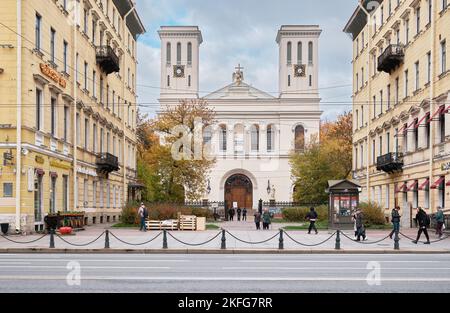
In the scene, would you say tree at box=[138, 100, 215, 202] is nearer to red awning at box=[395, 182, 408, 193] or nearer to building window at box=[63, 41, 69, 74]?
building window at box=[63, 41, 69, 74]

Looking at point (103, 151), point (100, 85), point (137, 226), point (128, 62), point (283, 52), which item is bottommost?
point (137, 226)

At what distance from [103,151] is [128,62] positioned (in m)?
15.4

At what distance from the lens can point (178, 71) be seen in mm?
93438

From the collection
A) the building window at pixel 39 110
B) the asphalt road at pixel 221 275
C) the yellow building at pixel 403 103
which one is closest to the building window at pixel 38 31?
the building window at pixel 39 110

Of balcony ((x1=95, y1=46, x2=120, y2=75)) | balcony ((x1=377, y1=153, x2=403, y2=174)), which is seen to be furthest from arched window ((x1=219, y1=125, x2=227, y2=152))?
A: balcony ((x1=377, y1=153, x2=403, y2=174))

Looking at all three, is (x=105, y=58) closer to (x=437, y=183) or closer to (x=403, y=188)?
(x=403, y=188)

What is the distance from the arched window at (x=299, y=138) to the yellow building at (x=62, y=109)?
33.6 m

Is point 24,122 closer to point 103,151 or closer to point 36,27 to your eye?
point 36,27

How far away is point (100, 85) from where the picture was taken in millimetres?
49500

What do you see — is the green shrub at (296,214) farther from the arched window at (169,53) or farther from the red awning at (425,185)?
the arched window at (169,53)

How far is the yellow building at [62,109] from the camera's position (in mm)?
30031

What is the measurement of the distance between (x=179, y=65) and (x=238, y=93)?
1017 centimetres

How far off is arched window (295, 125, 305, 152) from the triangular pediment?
6.37 metres
